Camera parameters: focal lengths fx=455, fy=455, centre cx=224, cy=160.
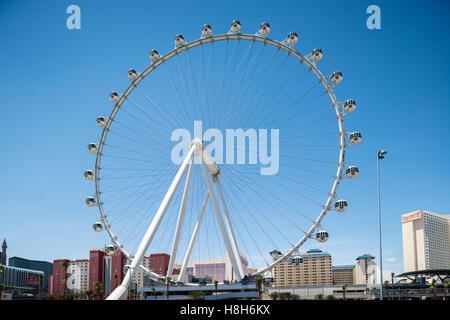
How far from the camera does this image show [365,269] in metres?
155

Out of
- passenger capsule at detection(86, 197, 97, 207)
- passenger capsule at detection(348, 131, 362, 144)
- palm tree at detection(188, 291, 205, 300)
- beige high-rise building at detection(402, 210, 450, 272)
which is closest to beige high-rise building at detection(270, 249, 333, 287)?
beige high-rise building at detection(402, 210, 450, 272)

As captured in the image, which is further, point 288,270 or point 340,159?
point 288,270

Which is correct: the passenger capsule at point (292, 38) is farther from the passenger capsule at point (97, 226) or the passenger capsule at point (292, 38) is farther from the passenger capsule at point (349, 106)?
the passenger capsule at point (97, 226)

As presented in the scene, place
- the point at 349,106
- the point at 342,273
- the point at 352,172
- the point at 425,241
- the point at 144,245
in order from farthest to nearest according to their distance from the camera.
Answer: the point at 425,241 < the point at 342,273 < the point at 349,106 < the point at 352,172 < the point at 144,245

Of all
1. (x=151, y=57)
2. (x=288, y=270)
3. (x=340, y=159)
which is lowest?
(x=288, y=270)

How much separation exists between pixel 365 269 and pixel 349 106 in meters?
138

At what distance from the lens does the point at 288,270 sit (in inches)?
5743

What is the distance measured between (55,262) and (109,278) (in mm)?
18690

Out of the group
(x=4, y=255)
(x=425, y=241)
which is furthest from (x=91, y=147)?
(x=425, y=241)

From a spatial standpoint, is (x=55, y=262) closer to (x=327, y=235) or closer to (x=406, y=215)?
(x=327, y=235)

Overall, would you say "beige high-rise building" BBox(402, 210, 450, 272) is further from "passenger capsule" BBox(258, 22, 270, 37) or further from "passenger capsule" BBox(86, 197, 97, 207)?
"passenger capsule" BBox(86, 197, 97, 207)

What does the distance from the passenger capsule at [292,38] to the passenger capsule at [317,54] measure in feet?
4.74

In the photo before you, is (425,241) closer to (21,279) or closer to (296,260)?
(21,279)
